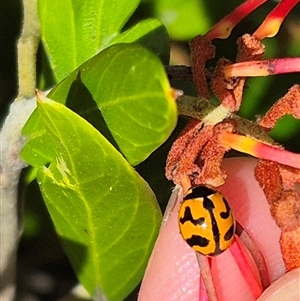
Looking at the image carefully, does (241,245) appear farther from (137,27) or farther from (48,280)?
(48,280)

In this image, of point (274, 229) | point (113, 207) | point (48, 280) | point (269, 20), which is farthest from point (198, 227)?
point (48, 280)

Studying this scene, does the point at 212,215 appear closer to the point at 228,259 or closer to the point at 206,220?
the point at 206,220

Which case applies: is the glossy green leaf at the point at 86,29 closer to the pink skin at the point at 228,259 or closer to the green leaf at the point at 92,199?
the green leaf at the point at 92,199

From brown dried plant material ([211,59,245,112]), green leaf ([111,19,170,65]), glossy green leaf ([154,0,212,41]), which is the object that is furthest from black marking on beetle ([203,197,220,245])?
glossy green leaf ([154,0,212,41])

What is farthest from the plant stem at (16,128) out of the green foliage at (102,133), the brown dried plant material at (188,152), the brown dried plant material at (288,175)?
the brown dried plant material at (288,175)

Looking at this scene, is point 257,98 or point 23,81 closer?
point 23,81

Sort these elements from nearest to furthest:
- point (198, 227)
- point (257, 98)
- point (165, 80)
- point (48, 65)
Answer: point (165, 80), point (198, 227), point (48, 65), point (257, 98)
